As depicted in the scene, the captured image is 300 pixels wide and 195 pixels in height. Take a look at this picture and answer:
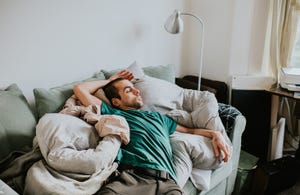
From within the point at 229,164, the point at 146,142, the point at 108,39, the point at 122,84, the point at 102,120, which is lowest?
the point at 229,164

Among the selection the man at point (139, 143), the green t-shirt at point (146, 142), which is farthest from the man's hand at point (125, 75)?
the green t-shirt at point (146, 142)

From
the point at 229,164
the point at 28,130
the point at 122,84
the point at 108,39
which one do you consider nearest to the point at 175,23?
the point at 108,39

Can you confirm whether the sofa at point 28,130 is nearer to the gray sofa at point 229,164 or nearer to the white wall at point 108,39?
the gray sofa at point 229,164

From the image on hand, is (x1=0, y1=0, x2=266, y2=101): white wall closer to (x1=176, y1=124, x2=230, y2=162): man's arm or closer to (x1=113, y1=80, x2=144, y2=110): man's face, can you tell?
(x1=113, y1=80, x2=144, y2=110): man's face

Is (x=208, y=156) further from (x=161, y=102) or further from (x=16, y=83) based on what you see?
(x=16, y=83)

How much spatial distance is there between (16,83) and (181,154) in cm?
107

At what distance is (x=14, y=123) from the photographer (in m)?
1.35

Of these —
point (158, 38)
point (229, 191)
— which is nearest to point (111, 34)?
point (158, 38)

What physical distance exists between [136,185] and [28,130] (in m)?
0.65

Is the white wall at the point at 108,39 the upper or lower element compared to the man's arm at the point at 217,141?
upper

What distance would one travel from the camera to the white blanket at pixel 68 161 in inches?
40.4

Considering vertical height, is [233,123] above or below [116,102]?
below

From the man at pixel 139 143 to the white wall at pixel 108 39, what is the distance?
358 millimetres

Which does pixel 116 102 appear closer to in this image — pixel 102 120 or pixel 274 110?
pixel 102 120
